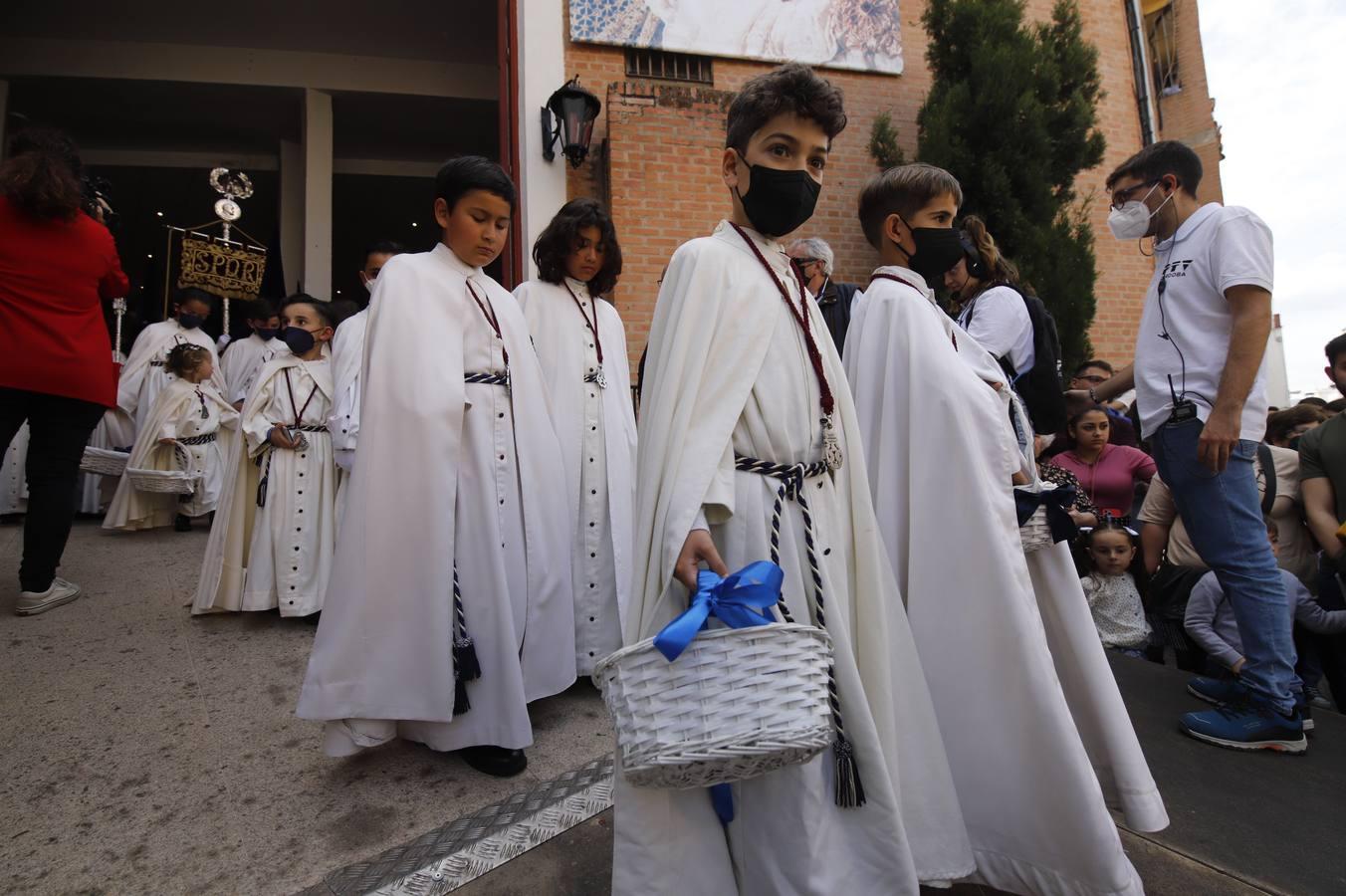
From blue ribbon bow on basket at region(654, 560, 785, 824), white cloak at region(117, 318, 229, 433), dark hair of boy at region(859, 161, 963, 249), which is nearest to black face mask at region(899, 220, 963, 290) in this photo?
dark hair of boy at region(859, 161, 963, 249)

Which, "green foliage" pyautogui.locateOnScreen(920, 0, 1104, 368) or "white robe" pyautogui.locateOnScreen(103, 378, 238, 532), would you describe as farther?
"green foliage" pyautogui.locateOnScreen(920, 0, 1104, 368)

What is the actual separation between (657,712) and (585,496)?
2217 mm

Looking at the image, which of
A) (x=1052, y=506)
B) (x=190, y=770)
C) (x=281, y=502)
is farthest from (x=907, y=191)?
(x=281, y=502)

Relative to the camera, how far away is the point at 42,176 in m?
3.70

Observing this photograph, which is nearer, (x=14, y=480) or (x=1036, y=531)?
(x=1036, y=531)

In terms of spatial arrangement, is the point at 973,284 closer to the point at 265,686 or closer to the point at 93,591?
the point at 265,686

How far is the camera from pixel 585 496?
3418 mm

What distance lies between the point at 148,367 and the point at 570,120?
183 inches

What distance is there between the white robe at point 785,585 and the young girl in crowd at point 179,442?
19.4 feet

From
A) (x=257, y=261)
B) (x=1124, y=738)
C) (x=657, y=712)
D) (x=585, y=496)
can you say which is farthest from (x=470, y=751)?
(x=257, y=261)

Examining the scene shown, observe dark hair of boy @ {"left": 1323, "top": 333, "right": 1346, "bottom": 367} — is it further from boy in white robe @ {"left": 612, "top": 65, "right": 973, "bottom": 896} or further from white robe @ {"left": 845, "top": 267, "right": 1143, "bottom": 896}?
boy in white robe @ {"left": 612, "top": 65, "right": 973, "bottom": 896}

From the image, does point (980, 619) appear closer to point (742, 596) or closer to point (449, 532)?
point (742, 596)

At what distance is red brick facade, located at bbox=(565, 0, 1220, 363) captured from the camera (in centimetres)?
734

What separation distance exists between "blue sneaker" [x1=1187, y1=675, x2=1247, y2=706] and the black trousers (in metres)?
5.52
